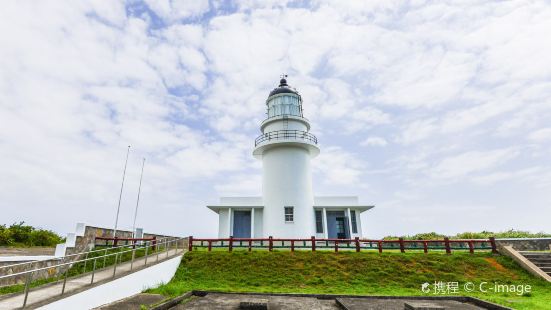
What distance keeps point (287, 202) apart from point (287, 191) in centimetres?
76

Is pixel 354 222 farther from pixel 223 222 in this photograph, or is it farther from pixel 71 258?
pixel 71 258

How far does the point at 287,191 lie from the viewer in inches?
762

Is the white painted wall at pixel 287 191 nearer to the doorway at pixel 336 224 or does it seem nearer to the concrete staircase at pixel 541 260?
the doorway at pixel 336 224

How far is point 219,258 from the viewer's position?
13828 millimetres

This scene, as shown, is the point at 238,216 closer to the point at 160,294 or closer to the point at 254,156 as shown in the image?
the point at 254,156

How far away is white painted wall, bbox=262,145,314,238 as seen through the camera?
1894cm

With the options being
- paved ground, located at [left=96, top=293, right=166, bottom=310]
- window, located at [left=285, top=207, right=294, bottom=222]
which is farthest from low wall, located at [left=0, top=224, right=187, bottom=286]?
window, located at [left=285, top=207, right=294, bottom=222]

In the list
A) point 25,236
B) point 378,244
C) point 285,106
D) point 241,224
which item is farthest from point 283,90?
point 25,236

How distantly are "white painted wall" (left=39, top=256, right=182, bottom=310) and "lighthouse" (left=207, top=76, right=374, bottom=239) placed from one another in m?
8.13

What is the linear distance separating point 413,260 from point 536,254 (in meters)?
6.40

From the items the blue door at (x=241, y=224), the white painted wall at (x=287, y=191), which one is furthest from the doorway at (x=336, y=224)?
the blue door at (x=241, y=224)

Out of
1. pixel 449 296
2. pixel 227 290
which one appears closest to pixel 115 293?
pixel 227 290

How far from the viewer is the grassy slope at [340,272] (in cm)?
1073

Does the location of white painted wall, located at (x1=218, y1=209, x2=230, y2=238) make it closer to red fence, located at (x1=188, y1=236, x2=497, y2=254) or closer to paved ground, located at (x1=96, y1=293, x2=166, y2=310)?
red fence, located at (x1=188, y1=236, x2=497, y2=254)
